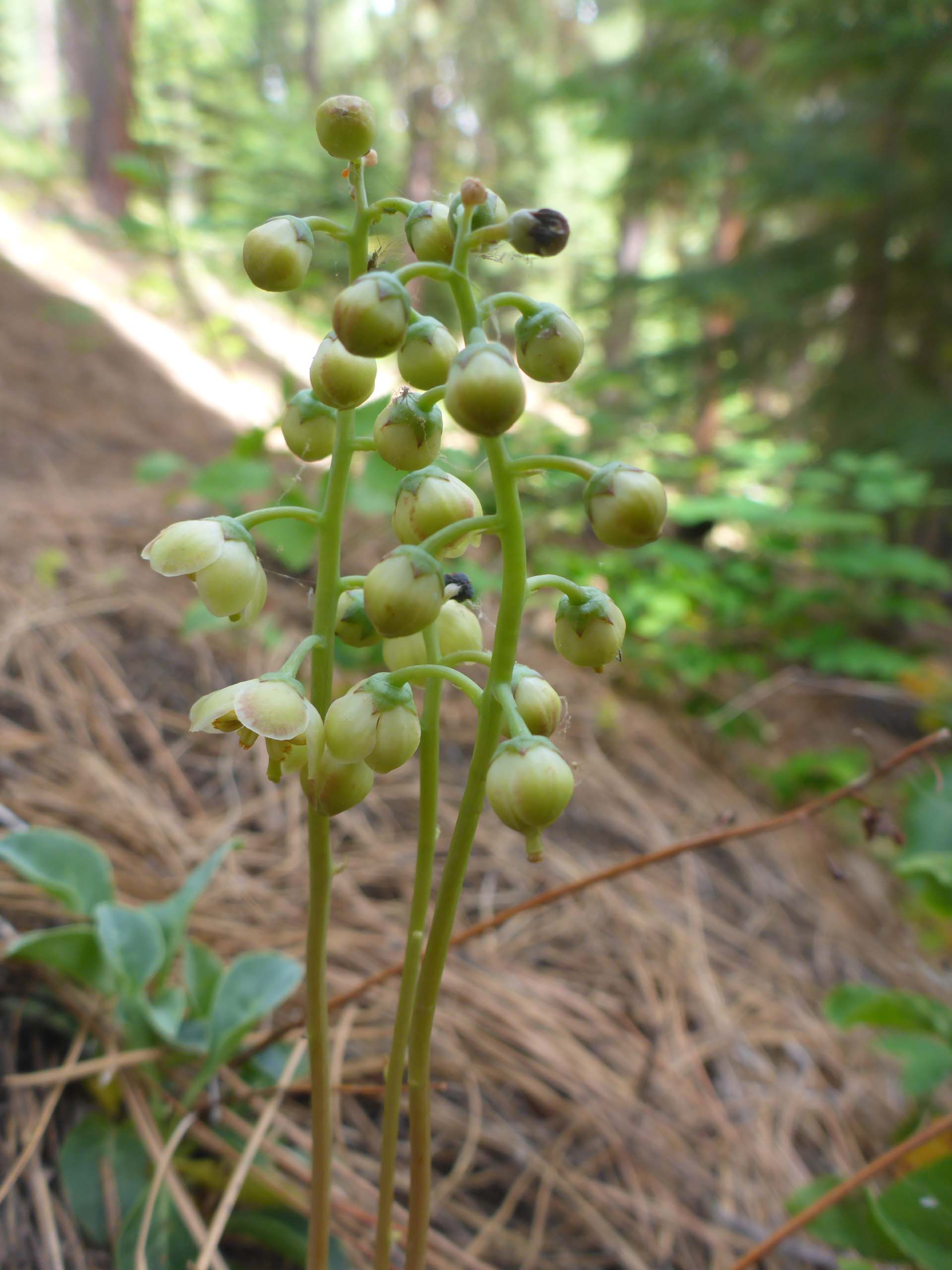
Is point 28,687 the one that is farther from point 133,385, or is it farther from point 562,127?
point 562,127

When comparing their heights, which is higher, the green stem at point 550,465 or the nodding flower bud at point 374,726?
the green stem at point 550,465

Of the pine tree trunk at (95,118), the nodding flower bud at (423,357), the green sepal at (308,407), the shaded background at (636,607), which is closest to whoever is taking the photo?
the nodding flower bud at (423,357)

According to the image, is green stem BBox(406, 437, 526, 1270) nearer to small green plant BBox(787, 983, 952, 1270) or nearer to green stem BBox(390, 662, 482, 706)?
green stem BBox(390, 662, 482, 706)

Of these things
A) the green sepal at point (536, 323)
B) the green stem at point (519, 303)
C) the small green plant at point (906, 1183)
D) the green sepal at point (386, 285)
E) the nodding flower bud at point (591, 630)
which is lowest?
the small green plant at point (906, 1183)

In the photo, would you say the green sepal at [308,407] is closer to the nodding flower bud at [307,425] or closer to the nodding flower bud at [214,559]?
the nodding flower bud at [307,425]

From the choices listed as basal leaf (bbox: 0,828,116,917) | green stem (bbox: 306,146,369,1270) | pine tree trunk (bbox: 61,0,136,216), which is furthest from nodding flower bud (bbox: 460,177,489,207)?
pine tree trunk (bbox: 61,0,136,216)

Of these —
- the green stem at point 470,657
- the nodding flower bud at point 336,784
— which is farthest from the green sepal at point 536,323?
the nodding flower bud at point 336,784
